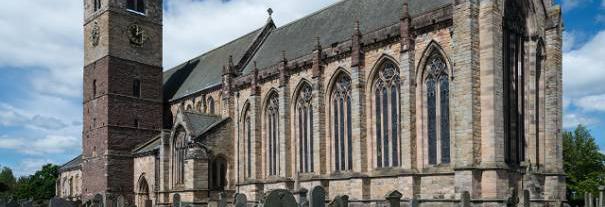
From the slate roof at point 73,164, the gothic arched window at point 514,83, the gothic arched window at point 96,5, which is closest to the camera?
the gothic arched window at point 514,83

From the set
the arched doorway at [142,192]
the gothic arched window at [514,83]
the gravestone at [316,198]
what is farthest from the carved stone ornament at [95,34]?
the gravestone at [316,198]

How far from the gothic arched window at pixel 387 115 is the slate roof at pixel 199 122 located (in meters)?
12.9

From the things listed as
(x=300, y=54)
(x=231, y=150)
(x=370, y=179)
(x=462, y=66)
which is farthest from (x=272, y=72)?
(x=462, y=66)

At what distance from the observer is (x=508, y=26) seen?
26594 mm

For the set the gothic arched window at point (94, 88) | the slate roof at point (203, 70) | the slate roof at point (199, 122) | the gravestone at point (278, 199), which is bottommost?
the gravestone at point (278, 199)

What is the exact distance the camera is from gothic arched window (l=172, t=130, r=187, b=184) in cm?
3956

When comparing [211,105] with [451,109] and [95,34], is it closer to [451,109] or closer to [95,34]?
[95,34]

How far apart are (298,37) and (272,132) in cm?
662

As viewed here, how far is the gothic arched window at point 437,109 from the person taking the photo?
85.8 ft

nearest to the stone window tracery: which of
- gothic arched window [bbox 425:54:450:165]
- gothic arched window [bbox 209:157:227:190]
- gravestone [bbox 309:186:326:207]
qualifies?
gothic arched window [bbox 209:157:227:190]

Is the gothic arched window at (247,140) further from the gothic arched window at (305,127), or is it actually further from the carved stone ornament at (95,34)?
the carved stone ornament at (95,34)

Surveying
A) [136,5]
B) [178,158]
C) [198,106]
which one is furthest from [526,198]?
[136,5]

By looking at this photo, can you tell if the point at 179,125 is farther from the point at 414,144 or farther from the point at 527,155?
the point at 527,155

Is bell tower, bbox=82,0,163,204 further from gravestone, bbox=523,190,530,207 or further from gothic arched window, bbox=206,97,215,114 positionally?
gravestone, bbox=523,190,530,207
